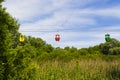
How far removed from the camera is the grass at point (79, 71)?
1564 centimetres

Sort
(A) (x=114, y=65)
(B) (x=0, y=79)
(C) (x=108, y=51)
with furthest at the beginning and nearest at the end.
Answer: (C) (x=108, y=51), (A) (x=114, y=65), (B) (x=0, y=79)

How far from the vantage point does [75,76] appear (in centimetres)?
1580

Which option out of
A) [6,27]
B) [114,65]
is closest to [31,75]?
[6,27]

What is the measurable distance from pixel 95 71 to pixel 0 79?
6727 mm

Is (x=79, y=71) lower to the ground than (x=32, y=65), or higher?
lower

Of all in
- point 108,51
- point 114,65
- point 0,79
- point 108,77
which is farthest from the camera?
point 108,51

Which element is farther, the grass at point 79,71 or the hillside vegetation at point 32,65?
the grass at point 79,71

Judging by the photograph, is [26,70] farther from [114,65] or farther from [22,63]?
[114,65]

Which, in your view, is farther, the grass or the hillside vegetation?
the grass

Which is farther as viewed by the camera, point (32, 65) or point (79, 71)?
point (79, 71)

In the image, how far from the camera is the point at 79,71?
16.3 m

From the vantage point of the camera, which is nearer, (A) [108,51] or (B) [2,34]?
(B) [2,34]

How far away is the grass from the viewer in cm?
1564

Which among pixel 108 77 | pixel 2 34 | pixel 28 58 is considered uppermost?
pixel 2 34
